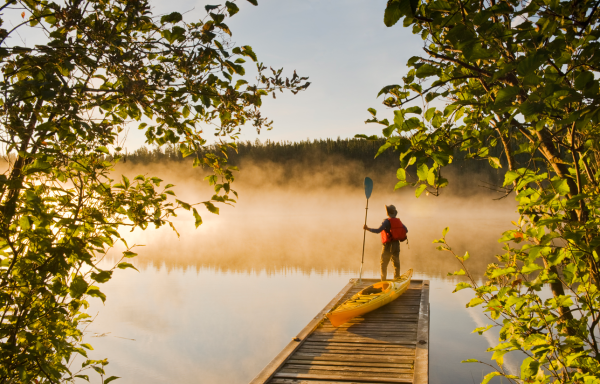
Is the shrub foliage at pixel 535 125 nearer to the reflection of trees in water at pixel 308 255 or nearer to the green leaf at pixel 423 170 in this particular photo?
the green leaf at pixel 423 170

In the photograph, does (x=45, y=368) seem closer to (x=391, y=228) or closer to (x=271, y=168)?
(x=391, y=228)

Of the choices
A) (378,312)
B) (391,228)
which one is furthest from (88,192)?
(391,228)

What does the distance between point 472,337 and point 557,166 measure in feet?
24.4

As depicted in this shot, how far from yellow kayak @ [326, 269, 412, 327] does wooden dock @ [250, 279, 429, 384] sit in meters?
0.15

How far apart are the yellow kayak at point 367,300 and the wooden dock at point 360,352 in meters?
0.15

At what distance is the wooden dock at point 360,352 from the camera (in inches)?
165

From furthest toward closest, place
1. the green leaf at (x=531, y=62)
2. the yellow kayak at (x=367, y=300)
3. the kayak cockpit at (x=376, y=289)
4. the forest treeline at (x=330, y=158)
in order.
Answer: the forest treeline at (x=330, y=158), the kayak cockpit at (x=376, y=289), the yellow kayak at (x=367, y=300), the green leaf at (x=531, y=62)

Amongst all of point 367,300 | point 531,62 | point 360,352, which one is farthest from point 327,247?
point 531,62

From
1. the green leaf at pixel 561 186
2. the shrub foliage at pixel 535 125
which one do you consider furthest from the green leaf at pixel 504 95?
the green leaf at pixel 561 186

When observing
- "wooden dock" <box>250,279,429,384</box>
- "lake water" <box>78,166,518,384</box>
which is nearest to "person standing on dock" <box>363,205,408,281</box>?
"wooden dock" <box>250,279,429,384</box>

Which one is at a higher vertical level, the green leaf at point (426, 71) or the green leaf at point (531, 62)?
the green leaf at point (426, 71)

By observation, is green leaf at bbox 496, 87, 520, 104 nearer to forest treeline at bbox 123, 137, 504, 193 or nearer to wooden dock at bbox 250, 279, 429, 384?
wooden dock at bbox 250, 279, 429, 384

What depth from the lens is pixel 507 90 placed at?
1.22 metres

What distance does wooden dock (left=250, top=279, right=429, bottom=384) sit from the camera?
4.19 m
